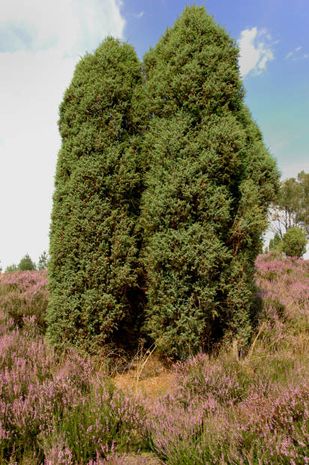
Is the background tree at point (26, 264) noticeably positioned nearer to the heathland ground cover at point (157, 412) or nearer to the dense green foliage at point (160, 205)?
the dense green foliage at point (160, 205)

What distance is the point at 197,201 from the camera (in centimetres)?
472

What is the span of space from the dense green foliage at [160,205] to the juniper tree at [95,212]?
0.02 meters

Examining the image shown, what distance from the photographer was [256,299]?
245 inches

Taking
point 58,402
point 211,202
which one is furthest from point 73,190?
point 58,402

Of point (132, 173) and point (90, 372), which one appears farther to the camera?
point (132, 173)

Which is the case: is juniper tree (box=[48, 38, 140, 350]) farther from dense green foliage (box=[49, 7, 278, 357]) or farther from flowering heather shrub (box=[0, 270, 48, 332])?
Answer: flowering heather shrub (box=[0, 270, 48, 332])

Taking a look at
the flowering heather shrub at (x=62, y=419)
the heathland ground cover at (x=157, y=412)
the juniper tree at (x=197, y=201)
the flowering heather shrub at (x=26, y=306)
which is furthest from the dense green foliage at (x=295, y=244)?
the flowering heather shrub at (x=62, y=419)

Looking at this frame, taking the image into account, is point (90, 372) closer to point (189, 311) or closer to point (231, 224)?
point (189, 311)

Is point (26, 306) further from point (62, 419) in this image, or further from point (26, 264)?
point (26, 264)

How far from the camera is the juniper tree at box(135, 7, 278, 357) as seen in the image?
4590 millimetres

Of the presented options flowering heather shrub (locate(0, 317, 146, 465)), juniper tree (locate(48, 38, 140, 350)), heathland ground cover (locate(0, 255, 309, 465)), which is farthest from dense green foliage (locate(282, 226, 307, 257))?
flowering heather shrub (locate(0, 317, 146, 465))

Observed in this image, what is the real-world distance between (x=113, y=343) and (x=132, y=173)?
7.75 ft

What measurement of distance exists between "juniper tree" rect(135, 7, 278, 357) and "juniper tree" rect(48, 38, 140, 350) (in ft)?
1.08

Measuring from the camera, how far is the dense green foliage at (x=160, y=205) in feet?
15.2
